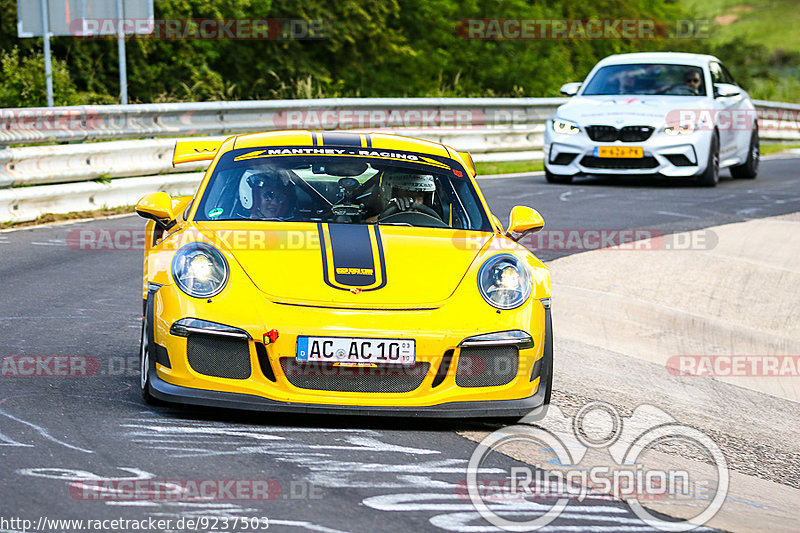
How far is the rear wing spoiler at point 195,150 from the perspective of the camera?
718 cm

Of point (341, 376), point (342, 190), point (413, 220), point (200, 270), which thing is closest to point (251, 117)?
point (342, 190)

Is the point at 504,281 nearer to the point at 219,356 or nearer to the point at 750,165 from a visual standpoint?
the point at 219,356

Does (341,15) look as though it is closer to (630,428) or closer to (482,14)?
(482,14)

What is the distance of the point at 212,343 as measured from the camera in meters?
5.10

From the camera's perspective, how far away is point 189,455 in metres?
4.67

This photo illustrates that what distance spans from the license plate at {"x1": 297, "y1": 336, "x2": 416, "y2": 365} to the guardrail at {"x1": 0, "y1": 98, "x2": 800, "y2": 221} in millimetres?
7079

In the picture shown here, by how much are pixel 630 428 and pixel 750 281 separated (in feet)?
15.3

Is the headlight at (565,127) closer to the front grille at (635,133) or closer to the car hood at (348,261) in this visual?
the front grille at (635,133)

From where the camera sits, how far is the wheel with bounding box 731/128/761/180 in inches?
690

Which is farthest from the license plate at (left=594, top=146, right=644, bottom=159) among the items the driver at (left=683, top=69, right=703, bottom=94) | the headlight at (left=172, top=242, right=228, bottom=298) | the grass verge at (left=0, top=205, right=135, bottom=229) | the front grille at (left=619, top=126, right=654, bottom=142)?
the headlight at (left=172, top=242, right=228, bottom=298)

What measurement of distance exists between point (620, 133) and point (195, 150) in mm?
8903

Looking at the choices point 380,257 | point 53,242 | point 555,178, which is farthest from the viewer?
point 555,178

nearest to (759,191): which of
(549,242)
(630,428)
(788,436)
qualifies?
(549,242)

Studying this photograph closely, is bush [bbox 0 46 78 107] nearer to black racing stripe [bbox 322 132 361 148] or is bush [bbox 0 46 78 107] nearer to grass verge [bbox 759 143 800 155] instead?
black racing stripe [bbox 322 132 361 148]
